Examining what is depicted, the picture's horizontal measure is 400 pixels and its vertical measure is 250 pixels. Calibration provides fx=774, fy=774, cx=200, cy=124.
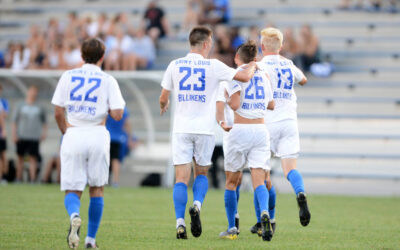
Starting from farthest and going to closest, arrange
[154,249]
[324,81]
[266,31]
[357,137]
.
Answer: [324,81] → [357,137] → [266,31] → [154,249]

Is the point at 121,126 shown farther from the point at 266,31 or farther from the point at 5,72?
the point at 266,31

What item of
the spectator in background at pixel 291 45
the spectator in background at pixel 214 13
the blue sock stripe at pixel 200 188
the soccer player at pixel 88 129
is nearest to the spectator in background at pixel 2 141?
the spectator in background at pixel 214 13

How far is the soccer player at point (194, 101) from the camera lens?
841 centimetres

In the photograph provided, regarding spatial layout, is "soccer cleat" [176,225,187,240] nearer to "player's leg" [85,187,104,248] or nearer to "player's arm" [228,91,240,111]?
"player's leg" [85,187,104,248]

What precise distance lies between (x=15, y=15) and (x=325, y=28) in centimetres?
1135

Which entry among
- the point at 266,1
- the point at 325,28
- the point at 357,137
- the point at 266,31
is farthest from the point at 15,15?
the point at 266,31

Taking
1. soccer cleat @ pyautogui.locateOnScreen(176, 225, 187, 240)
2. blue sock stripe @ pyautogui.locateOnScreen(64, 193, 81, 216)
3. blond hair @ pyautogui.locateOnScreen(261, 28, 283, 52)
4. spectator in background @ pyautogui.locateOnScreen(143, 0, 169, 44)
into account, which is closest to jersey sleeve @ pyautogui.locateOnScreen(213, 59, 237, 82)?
blond hair @ pyautogui.locateOnScreen(261, 28, 283, 52)

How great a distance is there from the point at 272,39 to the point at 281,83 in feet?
1.74

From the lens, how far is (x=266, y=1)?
25.4 metres

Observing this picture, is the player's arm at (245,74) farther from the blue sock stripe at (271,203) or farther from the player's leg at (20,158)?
the player's leg at (20,158)

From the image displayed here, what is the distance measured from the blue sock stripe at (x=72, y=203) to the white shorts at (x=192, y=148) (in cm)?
151

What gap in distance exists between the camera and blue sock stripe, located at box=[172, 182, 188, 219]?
832 centimetres

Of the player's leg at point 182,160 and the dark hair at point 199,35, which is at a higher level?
the dark hair at point 199,35

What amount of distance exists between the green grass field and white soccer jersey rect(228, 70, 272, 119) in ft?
4.64
